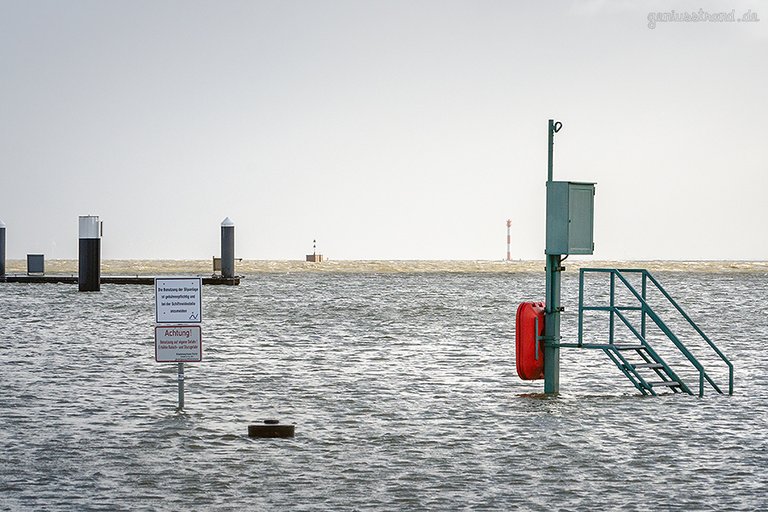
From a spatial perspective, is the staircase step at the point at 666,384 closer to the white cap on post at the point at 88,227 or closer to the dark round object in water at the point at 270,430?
the dark round object in water at the point at 270,430

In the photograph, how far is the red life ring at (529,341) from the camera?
16.6m

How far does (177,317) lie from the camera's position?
14.3 metres

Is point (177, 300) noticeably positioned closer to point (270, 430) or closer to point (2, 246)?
point (270, 430)

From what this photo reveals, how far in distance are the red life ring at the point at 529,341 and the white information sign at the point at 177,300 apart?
177 inches

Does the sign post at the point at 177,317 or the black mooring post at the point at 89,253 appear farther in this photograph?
the black mooring post at the point at 89,253

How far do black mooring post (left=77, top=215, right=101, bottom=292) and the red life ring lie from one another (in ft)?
110

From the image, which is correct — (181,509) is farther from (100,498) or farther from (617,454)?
(617,454)

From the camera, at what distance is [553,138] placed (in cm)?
1653

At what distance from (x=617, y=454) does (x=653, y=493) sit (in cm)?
195

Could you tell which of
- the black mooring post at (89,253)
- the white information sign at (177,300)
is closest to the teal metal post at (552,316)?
the white information sign at (177,300)

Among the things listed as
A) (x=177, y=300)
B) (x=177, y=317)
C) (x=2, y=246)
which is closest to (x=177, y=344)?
(x=177, y=317)

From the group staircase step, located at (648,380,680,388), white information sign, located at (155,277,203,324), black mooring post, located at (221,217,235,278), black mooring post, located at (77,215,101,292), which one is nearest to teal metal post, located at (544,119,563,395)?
staircase step, located at (648,380,680,388)

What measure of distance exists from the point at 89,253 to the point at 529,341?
34.3m

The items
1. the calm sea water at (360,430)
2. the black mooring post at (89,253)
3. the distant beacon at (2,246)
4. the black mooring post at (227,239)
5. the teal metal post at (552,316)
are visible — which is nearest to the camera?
the calm sea water at (360,430)
